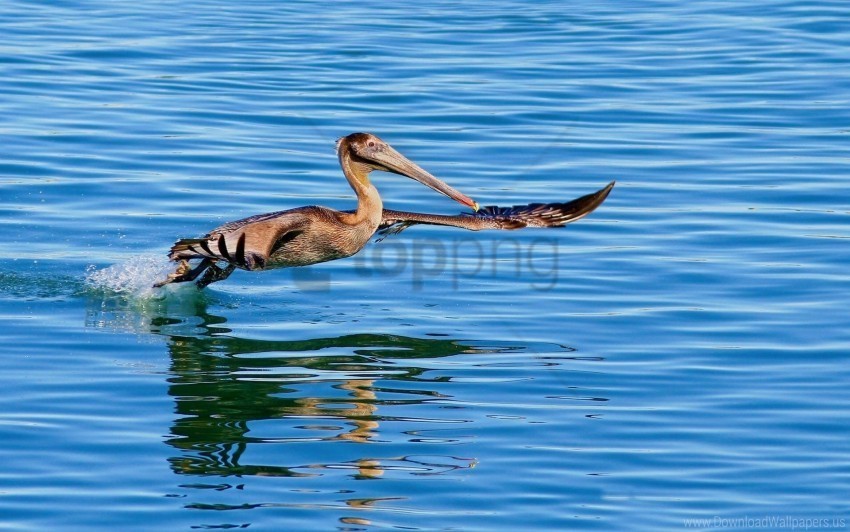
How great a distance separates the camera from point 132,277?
1076cm

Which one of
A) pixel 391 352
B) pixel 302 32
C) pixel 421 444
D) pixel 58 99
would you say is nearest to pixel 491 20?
pixel 302 32

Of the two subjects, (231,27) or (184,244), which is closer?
(184,244)

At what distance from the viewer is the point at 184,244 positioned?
29.7ft

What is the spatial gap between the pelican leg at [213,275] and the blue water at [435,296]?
22 cm

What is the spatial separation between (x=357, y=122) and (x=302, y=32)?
6.05 metres

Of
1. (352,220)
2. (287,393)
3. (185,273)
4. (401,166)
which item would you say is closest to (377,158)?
(401,166)

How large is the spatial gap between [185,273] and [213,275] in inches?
9.6

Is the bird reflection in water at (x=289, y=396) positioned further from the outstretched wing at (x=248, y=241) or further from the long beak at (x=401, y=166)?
the long beak at (x=401, y=166)

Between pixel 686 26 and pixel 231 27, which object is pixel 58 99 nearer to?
pixel 231 27

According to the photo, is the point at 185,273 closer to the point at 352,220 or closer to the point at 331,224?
the point at 331,224

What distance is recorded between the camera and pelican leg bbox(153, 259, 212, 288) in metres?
10.4

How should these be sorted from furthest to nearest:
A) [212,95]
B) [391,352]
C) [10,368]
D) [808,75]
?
[808,75] → [212,95] → [391,352] → [10,368]

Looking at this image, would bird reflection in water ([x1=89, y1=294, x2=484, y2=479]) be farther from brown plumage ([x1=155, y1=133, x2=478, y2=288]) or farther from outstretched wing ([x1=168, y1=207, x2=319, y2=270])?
outstretched wing ([x1=168, y1=207, x2=319, y2=270])

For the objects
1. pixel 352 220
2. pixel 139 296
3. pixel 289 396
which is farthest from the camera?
pixel 139 296
